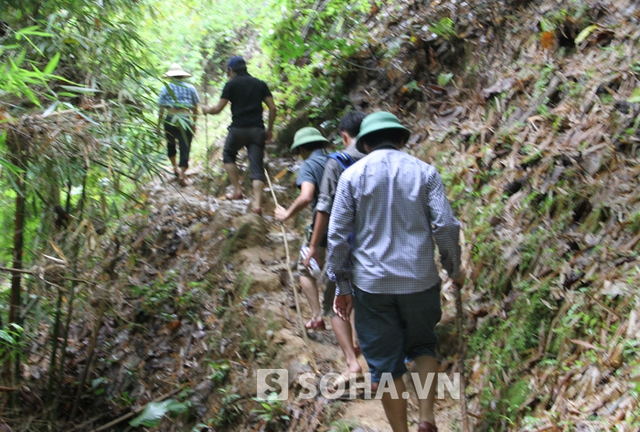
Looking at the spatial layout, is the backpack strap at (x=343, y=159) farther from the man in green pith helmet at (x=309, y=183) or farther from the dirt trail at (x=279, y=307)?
the dirt trail at (x=279, y=307)

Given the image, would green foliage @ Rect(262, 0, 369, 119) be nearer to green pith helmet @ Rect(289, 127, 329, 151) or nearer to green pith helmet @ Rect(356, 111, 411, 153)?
green pith helmet @ Rect(289, 127, 329, 151)

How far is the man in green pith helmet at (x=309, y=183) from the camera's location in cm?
476

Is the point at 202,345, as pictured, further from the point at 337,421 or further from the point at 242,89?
the point at 242,89

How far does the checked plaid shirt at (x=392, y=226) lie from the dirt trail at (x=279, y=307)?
135cm

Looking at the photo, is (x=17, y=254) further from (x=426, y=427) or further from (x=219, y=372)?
(x=426, y=427)

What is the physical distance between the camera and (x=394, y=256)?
324 centimetres

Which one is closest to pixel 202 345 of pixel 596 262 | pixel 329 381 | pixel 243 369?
pixel 243 369

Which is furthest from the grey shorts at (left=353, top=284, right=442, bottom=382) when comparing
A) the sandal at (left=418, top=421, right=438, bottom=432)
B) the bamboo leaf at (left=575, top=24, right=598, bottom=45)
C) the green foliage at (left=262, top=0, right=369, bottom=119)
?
the green foliage at (left=262, top=0, right=369, bottom=119)

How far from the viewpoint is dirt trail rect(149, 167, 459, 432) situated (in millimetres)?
4121

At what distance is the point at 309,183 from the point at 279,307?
66.1 inches

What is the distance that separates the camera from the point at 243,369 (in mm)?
5402

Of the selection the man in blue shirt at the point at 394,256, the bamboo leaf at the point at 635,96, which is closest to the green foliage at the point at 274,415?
the man in blue shirt at the point at 394,256


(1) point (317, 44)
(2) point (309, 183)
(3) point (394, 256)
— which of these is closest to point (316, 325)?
(2) point (309, 183)

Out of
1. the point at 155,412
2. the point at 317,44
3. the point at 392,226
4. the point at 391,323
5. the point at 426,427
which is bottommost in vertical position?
the point at 155,412
